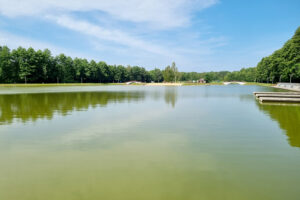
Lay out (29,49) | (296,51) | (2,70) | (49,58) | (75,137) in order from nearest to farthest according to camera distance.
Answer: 1. (75,137)
2. (296,51)
3. (2,70)
4. (29,49)
5. (49,58)

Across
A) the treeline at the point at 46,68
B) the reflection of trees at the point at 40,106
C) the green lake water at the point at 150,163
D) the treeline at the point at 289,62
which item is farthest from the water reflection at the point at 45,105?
the treeline at the point at 46,68

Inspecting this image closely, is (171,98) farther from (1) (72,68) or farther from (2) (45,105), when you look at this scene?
(1) (72,68)

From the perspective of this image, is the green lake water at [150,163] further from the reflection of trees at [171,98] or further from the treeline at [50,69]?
the treeline at [50,69]

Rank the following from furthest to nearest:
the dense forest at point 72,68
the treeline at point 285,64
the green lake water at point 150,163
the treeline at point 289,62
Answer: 1. the dense forest at point 72,68
2. the treeline at point 285,64
3. the treeline at point 289,62
4. the green lake water at point 150,163

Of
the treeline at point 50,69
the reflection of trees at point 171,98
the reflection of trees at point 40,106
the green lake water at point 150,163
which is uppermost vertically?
the treeline at point 50,69

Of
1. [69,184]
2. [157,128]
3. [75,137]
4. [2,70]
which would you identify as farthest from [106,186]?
[2,70]

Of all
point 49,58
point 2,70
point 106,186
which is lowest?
point 106,186

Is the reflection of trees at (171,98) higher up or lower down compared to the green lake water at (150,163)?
higher up

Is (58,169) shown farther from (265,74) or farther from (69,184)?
(265,74)

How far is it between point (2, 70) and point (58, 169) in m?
91.9

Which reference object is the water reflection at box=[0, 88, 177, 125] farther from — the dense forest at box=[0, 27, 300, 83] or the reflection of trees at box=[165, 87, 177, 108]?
A: the dense forest at box=[0, 27, 300, 83]

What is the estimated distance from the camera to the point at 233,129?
9.70 meters

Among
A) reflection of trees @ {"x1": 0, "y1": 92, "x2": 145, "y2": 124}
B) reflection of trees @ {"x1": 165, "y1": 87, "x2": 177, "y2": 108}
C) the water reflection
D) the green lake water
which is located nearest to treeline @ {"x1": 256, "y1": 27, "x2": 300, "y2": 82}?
reflection of trees @ {"x1": 165, "y1": 87, "x2": 177, "y2": 108}

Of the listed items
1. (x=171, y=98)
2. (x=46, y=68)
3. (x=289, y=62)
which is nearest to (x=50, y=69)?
(x=46, y=68)
